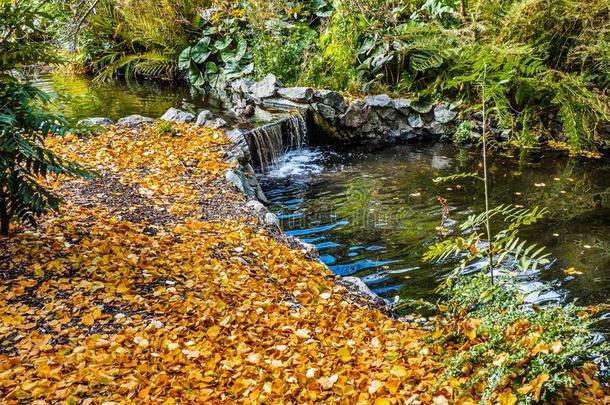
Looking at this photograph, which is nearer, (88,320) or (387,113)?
(88,320)

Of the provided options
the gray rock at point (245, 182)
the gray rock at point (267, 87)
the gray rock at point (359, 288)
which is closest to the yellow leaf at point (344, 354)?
the gray rock at point (359, 288)

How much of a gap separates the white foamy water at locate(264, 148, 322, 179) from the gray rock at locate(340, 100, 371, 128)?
0.79 m

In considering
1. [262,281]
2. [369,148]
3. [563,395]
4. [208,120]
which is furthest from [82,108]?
[563,395]

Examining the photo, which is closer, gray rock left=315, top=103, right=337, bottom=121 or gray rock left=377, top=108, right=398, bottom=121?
gray rock left=315, top=103, right=337, bottom=121

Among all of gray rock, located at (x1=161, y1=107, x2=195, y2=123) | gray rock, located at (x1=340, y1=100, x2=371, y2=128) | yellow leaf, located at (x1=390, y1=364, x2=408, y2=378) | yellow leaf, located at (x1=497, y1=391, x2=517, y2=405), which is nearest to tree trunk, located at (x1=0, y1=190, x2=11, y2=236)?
yellow leaf, located at (x1=390, y1=364, x2=408, y2=378)

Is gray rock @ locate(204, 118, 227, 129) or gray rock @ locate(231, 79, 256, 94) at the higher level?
gray rock @ locate(231, 79, 256, 94)

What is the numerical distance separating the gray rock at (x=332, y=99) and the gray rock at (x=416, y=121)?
123cm

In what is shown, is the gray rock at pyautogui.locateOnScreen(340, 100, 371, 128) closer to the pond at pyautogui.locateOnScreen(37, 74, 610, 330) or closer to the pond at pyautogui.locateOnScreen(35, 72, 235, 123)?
the pond at pyautogui.locateOnScreen(37, 74, 610, 330)

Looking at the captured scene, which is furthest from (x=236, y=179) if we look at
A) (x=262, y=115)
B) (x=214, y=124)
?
(x=262, y=115)

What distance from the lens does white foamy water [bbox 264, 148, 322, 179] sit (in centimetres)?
727

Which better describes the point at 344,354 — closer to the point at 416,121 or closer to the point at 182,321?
the point at 182,321

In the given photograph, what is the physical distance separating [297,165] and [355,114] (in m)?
1.68

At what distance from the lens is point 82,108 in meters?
9.43

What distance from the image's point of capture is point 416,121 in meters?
8.82
